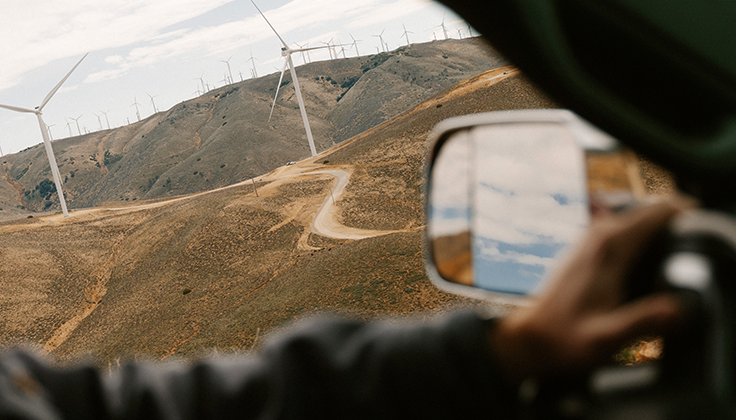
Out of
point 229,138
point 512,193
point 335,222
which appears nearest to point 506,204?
point 512,193

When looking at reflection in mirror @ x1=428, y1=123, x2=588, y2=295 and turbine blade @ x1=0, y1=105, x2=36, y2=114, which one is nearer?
reflection in mirror @ x1=428, y1=123, x2=588, y2=295

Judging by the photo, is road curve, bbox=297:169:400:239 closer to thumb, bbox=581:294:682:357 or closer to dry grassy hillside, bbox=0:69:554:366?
dry grassy hillside, bbox=0:69:554:366

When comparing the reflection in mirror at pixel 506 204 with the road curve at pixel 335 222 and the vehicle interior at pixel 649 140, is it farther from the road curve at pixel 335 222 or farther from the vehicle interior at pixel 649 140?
the road curve at pixel 335 222

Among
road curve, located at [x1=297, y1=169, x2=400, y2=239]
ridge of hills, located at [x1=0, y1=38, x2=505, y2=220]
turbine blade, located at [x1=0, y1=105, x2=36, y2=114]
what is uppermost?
turbine blade, located at [x1=0, y1=105, x2=36, y2=114]

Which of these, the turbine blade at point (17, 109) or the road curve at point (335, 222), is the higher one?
the turbine blade at point (17, 109)

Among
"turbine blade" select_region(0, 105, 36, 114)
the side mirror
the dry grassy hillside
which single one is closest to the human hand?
the side mirror

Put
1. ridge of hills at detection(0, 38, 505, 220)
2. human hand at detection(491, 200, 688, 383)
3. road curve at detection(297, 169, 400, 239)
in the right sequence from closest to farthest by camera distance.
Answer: human hand at detection(491, 200, 688, 383) < road curve at detection(297, 169, 400, 239) < ridge of hills at detection(0, 38, 505, 220)

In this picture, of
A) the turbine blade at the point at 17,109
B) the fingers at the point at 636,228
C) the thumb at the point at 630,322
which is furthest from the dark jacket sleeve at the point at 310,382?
the turbine blade at the point at 17,109
